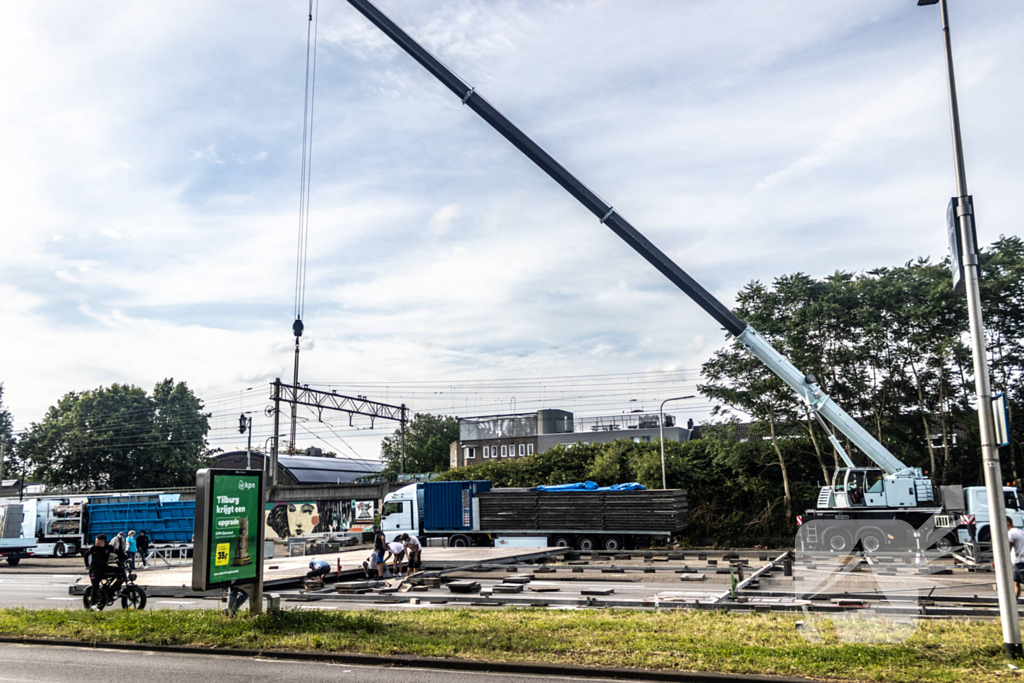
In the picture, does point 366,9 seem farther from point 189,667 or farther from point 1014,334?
point 1014,334

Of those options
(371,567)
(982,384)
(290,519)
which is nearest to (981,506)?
(982,384)

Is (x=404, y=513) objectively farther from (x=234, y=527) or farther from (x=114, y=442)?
(x=114, y=442)

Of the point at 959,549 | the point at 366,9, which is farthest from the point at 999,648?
the point at 366,9

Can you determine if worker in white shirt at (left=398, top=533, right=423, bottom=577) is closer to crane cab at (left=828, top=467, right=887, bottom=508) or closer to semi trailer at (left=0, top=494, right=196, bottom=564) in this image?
crane cab at (left=828, top=467, right=887, bottom=508)

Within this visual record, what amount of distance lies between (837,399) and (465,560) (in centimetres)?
1987

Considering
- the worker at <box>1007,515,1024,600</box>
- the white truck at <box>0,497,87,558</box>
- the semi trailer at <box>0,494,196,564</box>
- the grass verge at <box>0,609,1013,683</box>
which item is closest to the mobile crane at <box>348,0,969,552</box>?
the worker at <box>1007,515,1024,600</box>

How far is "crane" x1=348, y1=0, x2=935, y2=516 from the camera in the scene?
25.3 meters

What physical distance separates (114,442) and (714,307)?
62.7 m

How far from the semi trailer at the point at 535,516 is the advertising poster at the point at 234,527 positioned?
21427mm

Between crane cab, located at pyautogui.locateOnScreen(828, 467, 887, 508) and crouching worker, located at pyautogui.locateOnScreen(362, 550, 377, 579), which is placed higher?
crane cab, located at pyautogui.locateOnScreen(828, 467, 887, 508)

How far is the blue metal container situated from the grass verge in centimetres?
2078

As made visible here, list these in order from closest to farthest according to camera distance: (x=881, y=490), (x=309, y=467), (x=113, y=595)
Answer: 1. (x=113, y=595)
2. (x=881, y=490)
3. (x=309, y=467)

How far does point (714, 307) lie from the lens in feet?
83.4

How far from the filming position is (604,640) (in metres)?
10.9
